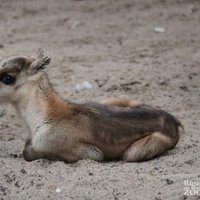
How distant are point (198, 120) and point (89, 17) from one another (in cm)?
640

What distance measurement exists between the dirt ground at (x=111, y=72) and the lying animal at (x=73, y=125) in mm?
163

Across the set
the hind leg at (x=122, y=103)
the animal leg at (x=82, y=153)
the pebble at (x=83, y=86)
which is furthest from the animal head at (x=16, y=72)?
the pebble at (x=83, y=86)

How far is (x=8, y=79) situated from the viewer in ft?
28.3

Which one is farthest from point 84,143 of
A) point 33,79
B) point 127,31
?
point 127,31

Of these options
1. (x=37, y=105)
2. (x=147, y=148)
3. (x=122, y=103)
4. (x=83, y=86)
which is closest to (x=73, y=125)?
(x=37, y=105)

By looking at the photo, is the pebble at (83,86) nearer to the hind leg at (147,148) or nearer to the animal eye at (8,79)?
the animal eye at (8,79)

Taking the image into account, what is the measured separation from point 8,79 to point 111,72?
4.16 meters

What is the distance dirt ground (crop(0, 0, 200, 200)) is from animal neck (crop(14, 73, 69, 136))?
53 centimetres

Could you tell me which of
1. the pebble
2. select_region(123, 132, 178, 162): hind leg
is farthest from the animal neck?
the pebble

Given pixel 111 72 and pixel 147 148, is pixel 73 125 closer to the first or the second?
pixel 147 148

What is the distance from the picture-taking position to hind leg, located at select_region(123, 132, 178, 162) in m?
8.49

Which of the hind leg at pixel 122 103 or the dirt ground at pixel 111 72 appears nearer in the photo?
the dirt ground at pixel 111 72

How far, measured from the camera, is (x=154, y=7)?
54.1 feet

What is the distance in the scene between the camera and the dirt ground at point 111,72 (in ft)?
24.8
